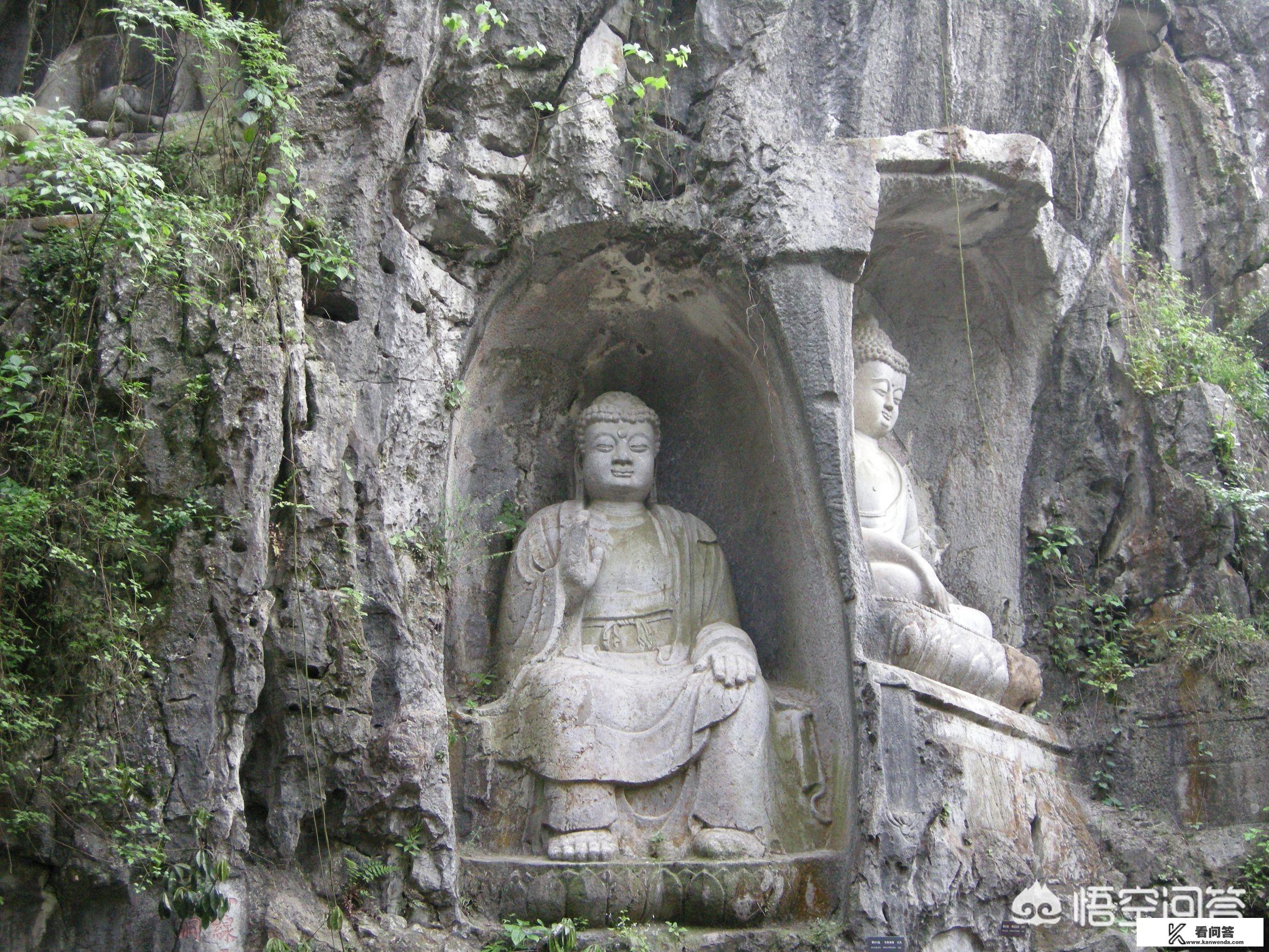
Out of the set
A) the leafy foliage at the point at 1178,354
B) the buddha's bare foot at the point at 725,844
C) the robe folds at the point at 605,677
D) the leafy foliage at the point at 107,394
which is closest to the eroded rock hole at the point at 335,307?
the leafy foliage at the point at 107,394

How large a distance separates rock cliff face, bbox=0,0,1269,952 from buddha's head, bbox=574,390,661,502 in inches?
13.3

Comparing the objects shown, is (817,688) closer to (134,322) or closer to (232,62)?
(134,322)

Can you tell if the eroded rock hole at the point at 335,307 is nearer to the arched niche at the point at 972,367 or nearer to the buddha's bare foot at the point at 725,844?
the buddha's bare foot at the point at 725,844

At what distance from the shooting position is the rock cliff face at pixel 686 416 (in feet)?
18.6

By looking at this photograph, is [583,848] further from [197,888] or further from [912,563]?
[912,563]

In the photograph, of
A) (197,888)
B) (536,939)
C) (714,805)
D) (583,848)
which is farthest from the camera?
(714,805)

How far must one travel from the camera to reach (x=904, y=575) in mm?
7328

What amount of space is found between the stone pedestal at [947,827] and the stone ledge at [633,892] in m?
0.46

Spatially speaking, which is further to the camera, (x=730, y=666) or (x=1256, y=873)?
(x=1256, y=873)

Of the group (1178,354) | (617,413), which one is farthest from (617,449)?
(1178,354)

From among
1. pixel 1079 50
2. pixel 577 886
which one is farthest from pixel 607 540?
pixel 1079 50

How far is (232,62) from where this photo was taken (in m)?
7.06

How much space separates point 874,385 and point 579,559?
1963mm

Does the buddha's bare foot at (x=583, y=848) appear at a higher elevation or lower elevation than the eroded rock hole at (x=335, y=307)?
lower
